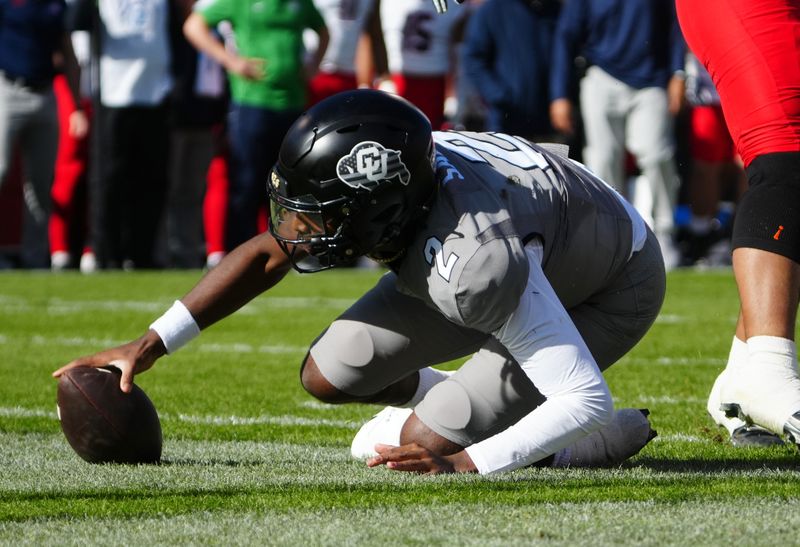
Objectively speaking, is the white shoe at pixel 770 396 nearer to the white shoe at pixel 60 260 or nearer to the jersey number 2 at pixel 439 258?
the jersey number 2 at pixel 439 258

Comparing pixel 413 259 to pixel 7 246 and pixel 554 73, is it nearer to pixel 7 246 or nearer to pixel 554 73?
pixel 554 73

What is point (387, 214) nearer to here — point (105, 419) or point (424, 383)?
point (105, 419)

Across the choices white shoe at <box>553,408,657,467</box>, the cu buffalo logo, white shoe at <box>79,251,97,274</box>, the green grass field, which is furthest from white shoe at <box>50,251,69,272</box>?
the cu buffalo logo

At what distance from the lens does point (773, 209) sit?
4.07 m

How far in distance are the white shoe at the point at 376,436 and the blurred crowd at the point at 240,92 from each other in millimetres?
5670

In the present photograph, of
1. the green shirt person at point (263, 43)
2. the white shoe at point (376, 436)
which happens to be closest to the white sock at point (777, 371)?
the white shoe at point (376, 436)

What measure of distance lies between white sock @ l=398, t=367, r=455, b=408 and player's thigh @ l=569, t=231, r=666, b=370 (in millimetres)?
521

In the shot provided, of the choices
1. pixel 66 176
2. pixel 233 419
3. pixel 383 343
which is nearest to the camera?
pixel 383 343

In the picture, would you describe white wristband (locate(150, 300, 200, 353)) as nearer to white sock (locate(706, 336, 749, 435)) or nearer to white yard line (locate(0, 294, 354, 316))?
white sock (locate(706, 336, 749, 435))

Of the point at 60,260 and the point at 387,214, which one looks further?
the point at 60,260

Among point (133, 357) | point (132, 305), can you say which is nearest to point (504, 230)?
point (133, 357)

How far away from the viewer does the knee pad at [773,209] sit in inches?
159

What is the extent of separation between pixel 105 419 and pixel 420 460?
0.84 metres

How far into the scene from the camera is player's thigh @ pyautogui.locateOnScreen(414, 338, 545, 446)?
391cm
